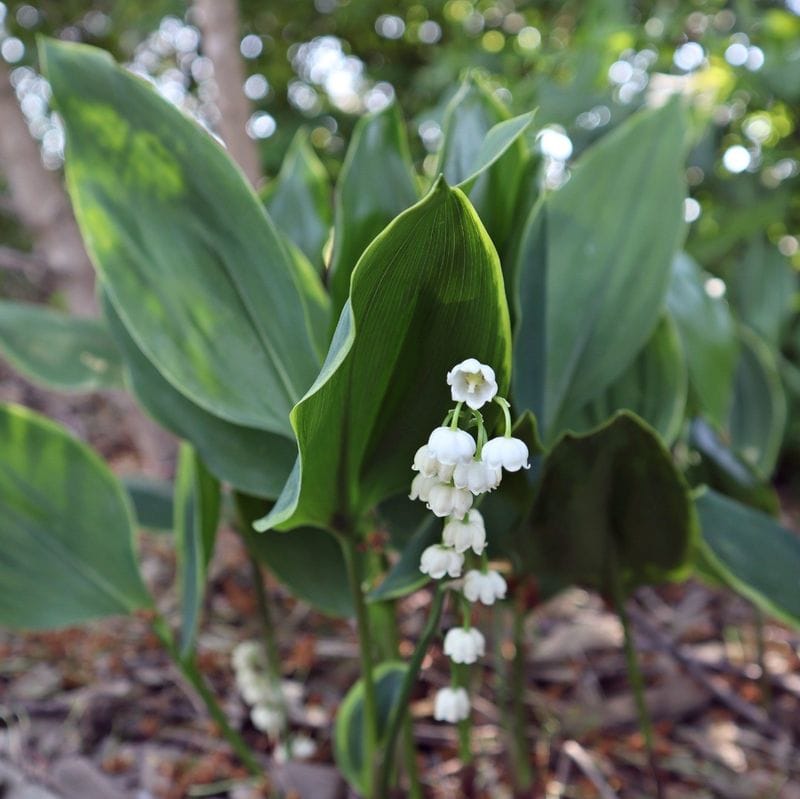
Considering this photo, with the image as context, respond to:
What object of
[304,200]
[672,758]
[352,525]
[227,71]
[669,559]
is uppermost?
[227,71]

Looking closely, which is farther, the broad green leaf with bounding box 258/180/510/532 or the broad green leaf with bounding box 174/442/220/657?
the broad green leaf with bounding box 174/442/220/657

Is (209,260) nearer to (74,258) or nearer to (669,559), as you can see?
(669,559)

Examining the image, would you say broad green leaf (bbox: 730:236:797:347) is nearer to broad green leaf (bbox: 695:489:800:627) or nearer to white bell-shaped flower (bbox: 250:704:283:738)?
broad green leaf (bbox: 695:489:800:627)

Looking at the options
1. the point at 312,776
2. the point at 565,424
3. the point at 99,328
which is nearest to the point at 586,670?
the point at 312,776

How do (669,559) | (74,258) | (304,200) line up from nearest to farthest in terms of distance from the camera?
(669,559) < (304,200) < (74,258)

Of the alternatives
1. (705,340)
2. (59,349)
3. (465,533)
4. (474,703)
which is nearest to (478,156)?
(465,533)

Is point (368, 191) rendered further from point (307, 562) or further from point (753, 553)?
point (753, 553)

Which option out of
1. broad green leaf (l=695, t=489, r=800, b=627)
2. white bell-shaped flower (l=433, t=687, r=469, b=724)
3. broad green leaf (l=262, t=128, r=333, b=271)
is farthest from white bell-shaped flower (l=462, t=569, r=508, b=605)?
broad green leaf (l=262, t=128, r=333, b=271)
